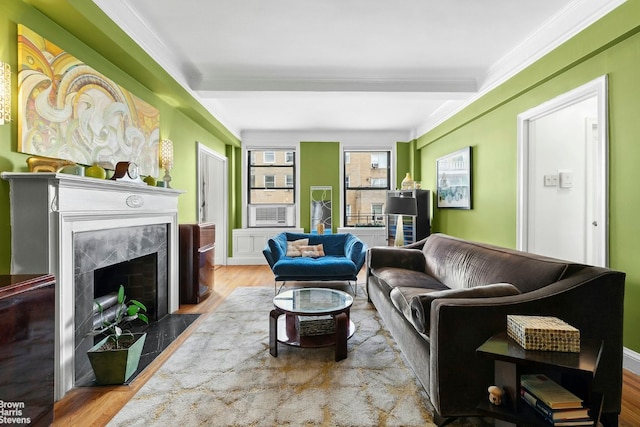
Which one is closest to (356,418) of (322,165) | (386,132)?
(322,165)

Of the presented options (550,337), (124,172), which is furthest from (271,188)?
(550,337)

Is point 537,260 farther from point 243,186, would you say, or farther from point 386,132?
point 243,186

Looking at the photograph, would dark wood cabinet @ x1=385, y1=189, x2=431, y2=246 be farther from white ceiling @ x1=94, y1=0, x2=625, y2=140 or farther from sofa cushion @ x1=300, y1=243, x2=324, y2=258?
sofa cushion @ x1=300, y1=243, x2=324, y2=258

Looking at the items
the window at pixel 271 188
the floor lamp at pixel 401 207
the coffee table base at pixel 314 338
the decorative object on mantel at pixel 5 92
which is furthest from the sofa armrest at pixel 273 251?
the decorative object on mantel at pixel 5 92

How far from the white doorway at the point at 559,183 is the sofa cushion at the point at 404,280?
48.1 inches

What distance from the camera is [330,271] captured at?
13.6 ft

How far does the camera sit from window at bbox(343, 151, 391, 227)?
6.79 m

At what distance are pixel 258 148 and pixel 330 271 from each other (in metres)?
3.48

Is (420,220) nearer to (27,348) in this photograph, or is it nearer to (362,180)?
(362,180)

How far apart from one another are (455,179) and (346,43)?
2.82m

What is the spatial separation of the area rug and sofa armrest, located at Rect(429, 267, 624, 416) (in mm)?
298

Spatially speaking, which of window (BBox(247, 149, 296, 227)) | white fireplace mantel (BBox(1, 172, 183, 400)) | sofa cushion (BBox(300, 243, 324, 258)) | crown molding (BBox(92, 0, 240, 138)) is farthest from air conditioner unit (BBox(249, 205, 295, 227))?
white fireplace mantel (BBox(1, 172, 183, 400))

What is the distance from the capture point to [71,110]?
92.4 inches

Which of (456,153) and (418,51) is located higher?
(418,51)
